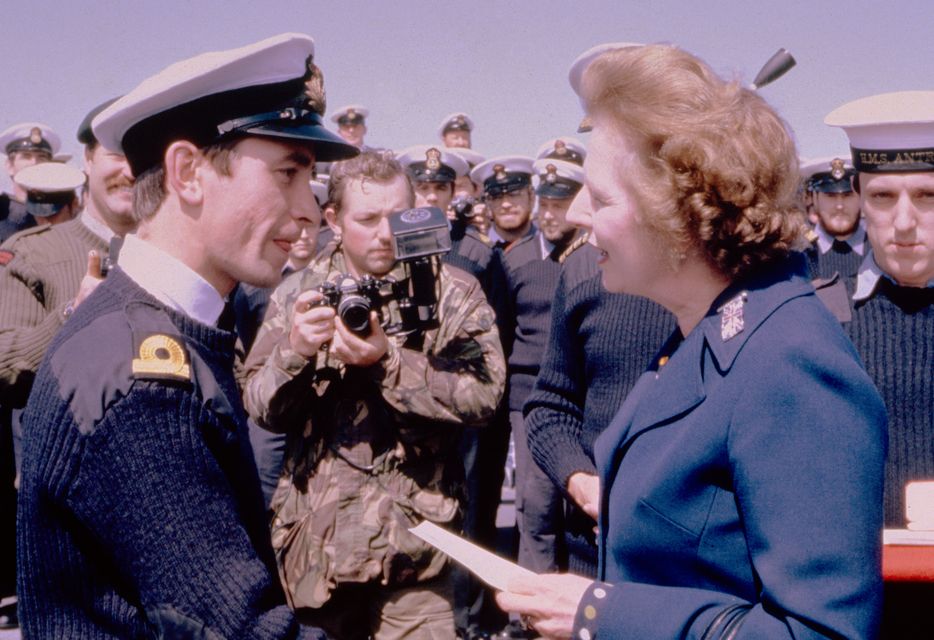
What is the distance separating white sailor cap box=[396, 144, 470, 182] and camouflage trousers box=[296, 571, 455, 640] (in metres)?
4.25

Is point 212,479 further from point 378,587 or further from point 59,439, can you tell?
point 378,587

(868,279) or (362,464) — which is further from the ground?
(868,279)

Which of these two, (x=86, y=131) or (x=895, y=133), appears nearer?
(x=895, y=133)

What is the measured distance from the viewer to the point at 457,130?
31.9 ft

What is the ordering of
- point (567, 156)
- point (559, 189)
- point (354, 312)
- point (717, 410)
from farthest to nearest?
point (567, 156)
point (559, 189)
point (354, 312)
point (717, 410)

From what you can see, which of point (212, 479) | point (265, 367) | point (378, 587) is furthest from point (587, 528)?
point (212, 479)

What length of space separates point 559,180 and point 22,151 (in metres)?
6.04

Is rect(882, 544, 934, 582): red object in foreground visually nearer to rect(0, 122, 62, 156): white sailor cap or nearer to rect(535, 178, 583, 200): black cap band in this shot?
rect(535, 178, 583, 200): black cap band

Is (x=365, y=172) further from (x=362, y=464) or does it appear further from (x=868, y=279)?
(x=868, y=279)

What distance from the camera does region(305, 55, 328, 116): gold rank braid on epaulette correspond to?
6.31 feet

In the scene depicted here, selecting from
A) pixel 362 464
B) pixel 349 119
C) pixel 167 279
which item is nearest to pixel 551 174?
pixel 362 464

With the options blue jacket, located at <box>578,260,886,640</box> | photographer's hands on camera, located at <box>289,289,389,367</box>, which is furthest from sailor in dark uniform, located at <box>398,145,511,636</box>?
blue jacket, located at <box>578,260,886,640</box>

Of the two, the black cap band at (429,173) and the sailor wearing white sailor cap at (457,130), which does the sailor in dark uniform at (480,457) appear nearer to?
the black cap band at (429,173)

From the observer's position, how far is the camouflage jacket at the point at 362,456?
2941 mm
